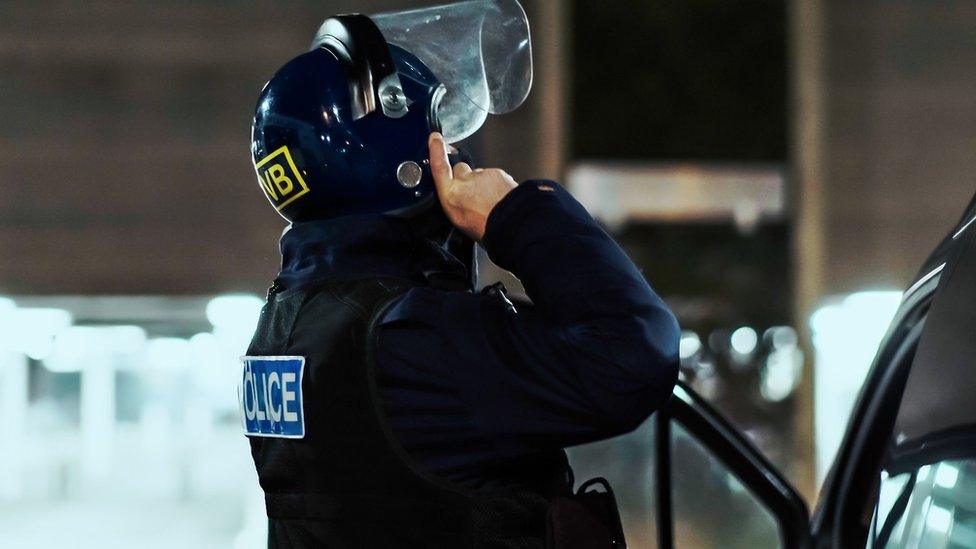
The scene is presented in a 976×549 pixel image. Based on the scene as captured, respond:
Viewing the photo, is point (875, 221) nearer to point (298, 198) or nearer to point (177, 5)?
point (177, 5)

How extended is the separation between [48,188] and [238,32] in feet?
4.71

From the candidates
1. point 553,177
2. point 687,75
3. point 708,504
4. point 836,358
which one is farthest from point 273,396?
point 836,358

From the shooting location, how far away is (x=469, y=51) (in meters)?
1.55

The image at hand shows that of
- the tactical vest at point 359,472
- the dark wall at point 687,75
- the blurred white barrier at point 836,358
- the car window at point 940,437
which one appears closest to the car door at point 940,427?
the car window at point 940,437

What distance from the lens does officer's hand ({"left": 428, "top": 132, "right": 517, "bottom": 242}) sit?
3.96 ft

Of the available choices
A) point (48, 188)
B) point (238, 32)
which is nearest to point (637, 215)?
point (238, 32)

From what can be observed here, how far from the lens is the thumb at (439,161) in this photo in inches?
50.1

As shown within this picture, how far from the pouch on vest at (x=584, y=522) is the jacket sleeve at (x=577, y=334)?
0.28 ft

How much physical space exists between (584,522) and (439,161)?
0.43 metres

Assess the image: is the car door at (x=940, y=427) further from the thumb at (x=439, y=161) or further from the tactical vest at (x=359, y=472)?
the thumb at (x=439, y=161)

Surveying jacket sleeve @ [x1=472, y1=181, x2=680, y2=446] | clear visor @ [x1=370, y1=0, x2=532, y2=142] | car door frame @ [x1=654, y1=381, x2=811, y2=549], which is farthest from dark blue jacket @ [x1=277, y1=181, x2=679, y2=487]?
car door frame @ [x1=654, y1=381, x2=811, y2=549]

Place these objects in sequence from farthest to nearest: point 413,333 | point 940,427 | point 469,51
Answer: point 469,51 → point 413,333 → point 940,427

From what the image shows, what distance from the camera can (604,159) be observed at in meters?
7.18

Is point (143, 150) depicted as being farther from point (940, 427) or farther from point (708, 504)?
point (940, 427)
